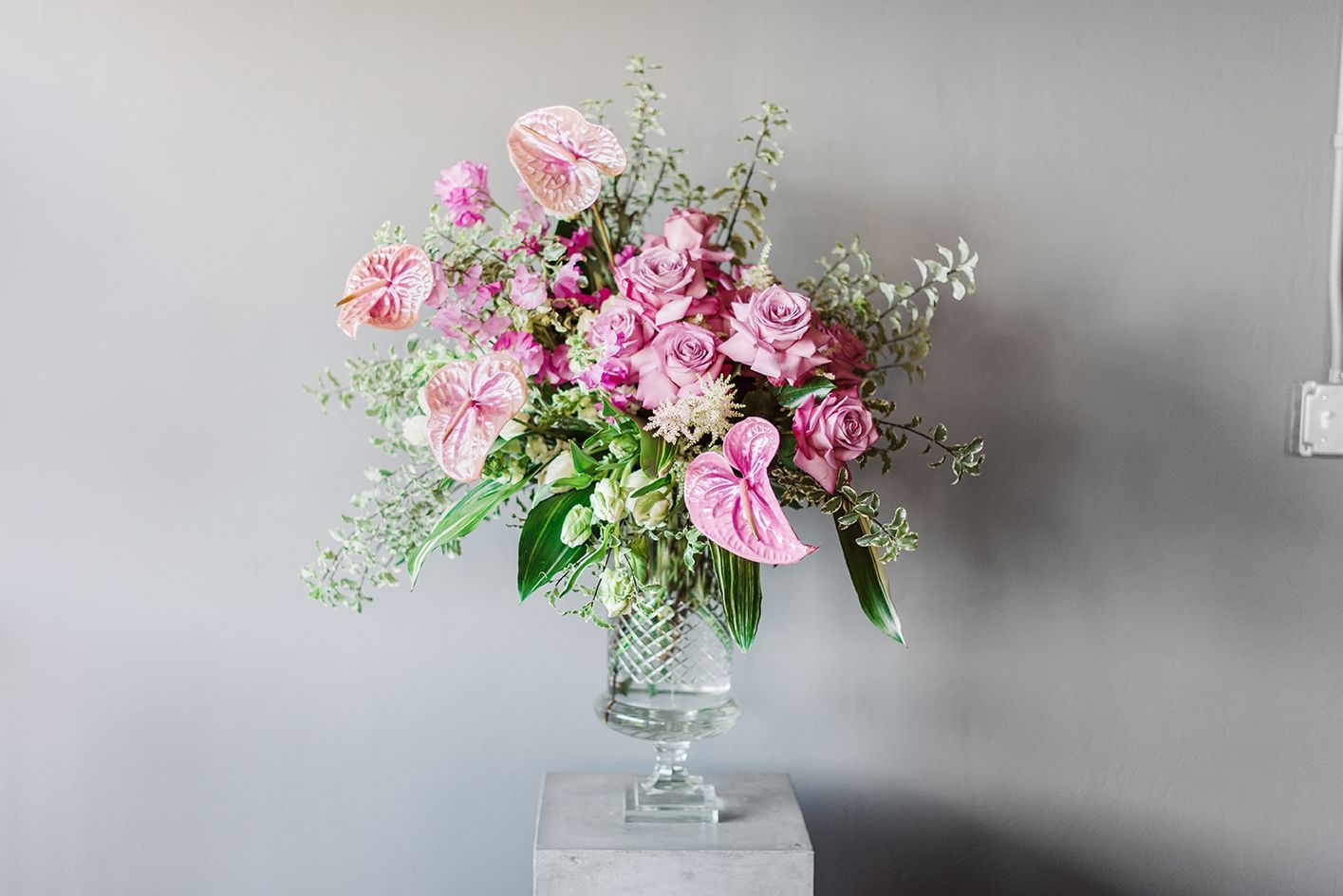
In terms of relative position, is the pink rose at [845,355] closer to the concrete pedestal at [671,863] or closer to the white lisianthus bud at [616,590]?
the white lisianthus bud at [616,590]

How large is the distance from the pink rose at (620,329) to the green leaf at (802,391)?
0.13 metres

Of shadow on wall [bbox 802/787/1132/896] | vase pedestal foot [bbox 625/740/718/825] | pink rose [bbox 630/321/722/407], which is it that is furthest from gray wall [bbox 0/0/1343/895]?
pink rose [bbox 630/321/722/407]

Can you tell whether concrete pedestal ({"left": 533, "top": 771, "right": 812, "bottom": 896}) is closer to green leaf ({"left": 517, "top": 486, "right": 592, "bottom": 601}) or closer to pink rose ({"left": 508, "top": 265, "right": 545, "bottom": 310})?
green leaf ({"left": 517, "top": 486, "right": 592, "bottom": 601})

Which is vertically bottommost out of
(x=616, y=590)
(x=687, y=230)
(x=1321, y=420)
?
(x=616, y=590)

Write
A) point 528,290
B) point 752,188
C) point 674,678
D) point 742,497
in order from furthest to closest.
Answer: point 752,188, point 674,678, point 528,290, point 742,497

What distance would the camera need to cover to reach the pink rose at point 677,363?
3.08 feet

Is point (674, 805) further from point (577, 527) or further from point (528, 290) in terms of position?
point (528, 290)

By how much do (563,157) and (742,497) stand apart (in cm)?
34

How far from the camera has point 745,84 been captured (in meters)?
1.30

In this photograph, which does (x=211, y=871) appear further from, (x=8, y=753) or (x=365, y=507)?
(x=365, y=507)

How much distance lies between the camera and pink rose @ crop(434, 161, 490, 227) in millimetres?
1051

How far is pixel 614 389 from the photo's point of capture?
965 millimetres

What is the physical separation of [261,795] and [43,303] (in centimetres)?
64

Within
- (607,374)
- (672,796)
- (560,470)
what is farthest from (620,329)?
(672,796)
